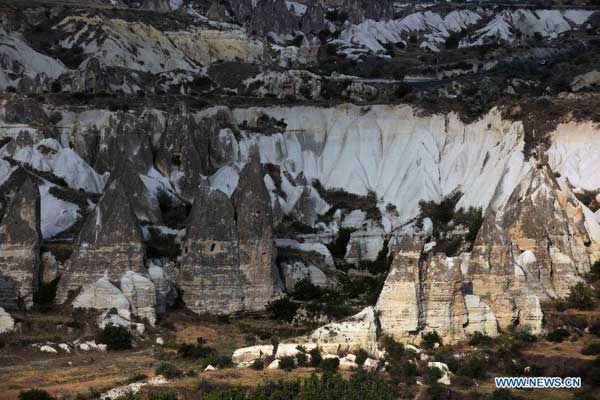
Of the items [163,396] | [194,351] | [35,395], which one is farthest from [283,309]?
[163,396]

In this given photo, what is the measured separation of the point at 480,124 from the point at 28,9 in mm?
47905

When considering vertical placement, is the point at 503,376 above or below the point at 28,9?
below

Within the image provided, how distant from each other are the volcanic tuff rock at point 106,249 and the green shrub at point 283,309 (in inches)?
197

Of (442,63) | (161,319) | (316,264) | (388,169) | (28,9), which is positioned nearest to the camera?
(161,319)

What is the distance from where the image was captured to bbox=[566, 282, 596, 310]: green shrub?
175 feet

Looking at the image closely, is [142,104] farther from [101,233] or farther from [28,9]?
[28,9]

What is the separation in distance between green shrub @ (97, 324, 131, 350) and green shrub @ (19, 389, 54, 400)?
8021mm

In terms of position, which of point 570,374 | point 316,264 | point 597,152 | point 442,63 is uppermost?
point 442,63

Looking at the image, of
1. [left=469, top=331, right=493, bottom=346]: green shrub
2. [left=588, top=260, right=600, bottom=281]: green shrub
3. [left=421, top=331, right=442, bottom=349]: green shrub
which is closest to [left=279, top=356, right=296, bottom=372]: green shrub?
[left=421, top=331, right=442, bottom=349]: green shrub

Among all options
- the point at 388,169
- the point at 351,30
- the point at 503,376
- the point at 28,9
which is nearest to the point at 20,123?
the point at 388,169

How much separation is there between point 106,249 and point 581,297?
15.6 m

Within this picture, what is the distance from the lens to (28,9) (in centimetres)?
11594

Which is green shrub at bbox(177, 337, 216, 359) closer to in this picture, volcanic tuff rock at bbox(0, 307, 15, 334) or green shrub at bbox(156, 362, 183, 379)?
green shrub at bbox(156, 362, 183, 379)

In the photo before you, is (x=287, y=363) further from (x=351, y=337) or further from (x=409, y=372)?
(x=409, y=372)
